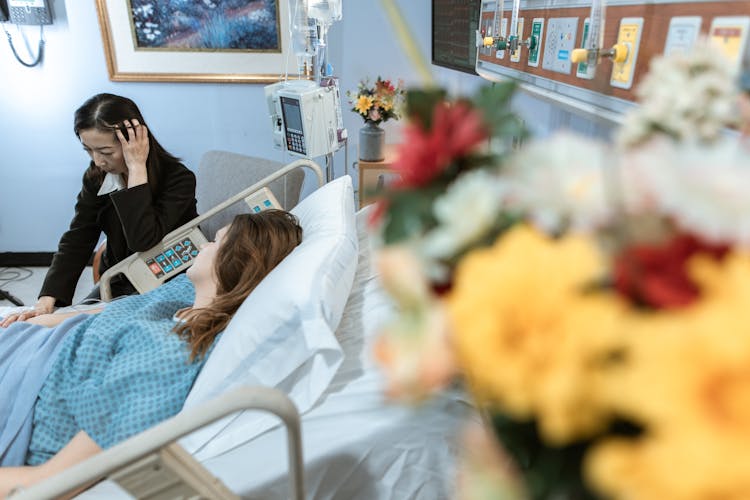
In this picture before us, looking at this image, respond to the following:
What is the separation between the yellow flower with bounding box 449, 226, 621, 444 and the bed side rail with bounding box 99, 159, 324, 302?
1739 millimetres

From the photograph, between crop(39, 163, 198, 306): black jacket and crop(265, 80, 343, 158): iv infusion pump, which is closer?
crop(39, 163, 198, 306): black jacket

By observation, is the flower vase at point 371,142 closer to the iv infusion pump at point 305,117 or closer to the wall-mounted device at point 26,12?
the iv infusion pump at point 305,117

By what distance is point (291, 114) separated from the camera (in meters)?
2.26

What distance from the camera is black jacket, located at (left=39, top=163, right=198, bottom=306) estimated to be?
195 cm

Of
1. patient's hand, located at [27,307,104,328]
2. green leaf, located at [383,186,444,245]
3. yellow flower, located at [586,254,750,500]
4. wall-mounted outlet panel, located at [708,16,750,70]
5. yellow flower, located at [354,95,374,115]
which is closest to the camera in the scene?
yellow flower, located at [586,254,750,500]

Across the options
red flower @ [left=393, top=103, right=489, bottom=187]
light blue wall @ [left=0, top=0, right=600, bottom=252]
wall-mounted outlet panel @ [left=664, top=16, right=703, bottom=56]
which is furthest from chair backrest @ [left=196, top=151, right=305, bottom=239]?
red flower @ [left=393, top=103, right=489, bottom=187]

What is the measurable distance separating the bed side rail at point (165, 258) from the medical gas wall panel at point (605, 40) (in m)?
0.93

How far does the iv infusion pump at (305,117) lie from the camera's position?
2.19 m

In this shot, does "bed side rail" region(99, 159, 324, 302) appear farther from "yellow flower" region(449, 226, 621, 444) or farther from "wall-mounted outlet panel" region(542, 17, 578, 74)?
"yellow flower" region(449, 226, 621, 444)

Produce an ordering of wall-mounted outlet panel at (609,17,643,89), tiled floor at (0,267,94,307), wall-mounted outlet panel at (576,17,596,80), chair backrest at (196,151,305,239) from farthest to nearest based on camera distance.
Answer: tiled floor at (0,267,94,307) → chair backrest at (196,151,305,239) → wall-mounted outlet panel at (576,17,596,80) → wall-mounted outlet panel at (609,17,643,89)

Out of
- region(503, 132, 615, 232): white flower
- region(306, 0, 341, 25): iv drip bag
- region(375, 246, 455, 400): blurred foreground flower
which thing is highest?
region(306, 0, 341, 25): iv drip bag

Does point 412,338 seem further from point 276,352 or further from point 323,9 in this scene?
point 323,9

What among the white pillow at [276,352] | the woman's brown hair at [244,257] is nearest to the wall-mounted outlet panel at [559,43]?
the white pillow at [276,352]

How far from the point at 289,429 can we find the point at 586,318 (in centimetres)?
56
